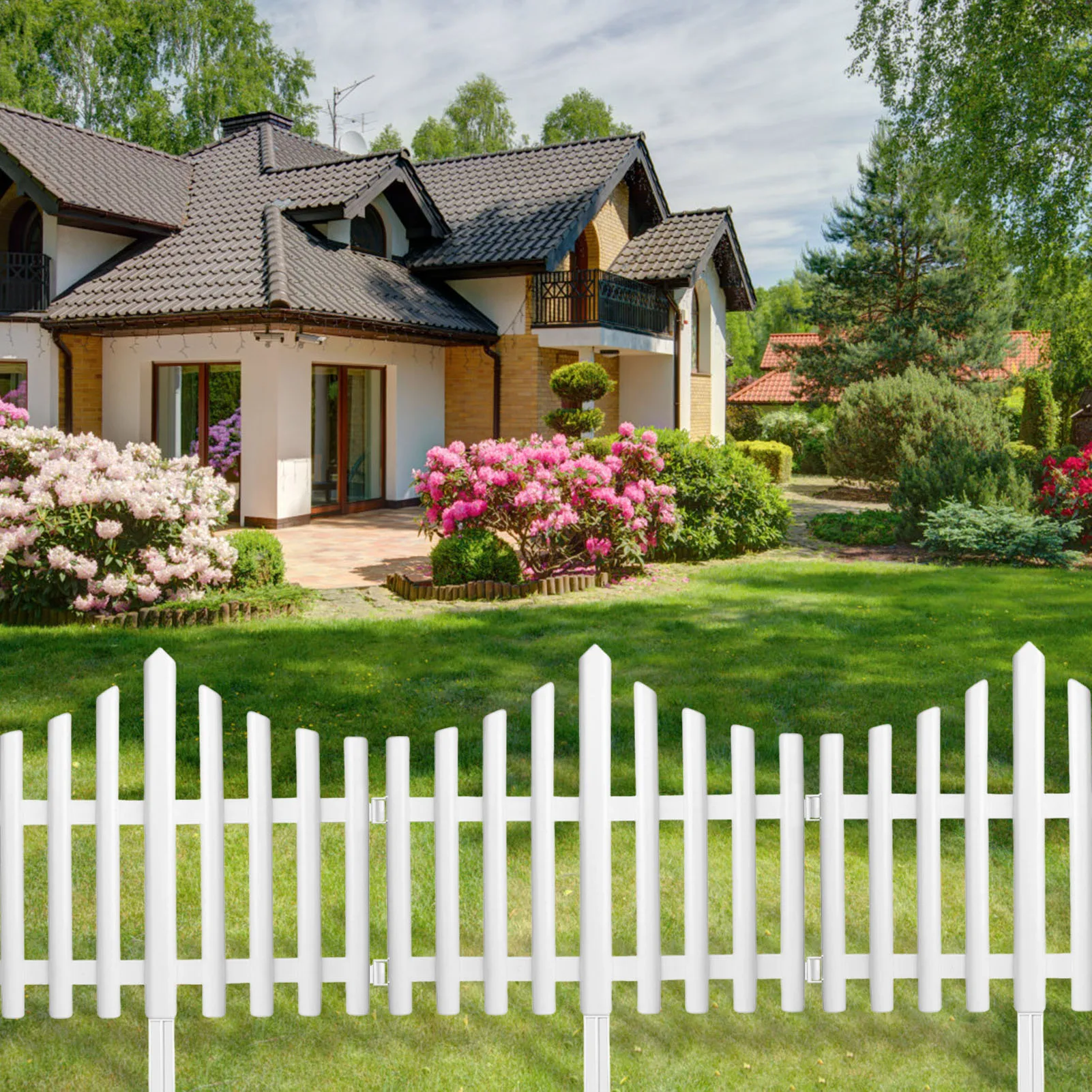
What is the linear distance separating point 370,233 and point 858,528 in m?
10.6

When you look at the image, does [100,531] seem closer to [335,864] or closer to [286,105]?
[335,864]

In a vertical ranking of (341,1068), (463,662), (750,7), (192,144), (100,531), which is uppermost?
(192,144)

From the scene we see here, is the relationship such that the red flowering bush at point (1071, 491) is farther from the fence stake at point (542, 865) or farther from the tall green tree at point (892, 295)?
the tall green tree at point (892, 295)

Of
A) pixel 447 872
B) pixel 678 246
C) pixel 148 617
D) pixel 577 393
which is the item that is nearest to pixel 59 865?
pixel 447 872

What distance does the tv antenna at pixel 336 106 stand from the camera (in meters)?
43.2

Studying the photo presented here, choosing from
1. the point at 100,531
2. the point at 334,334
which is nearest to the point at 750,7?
the point at 334,334

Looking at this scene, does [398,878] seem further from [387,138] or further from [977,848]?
[387,138]

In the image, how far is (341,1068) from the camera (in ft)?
11.2

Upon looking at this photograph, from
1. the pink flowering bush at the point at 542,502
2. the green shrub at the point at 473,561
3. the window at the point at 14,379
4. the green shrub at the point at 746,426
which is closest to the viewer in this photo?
the green shrub at the point at 473,561

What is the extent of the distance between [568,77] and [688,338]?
25.5m

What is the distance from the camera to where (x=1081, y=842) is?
3.43 m

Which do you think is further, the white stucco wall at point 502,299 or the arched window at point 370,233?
the white stucco wall at point 502,299

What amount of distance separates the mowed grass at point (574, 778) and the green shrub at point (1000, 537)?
207 cm

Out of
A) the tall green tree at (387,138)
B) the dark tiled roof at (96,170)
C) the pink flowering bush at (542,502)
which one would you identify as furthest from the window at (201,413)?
the tall green tree at (387,138)
